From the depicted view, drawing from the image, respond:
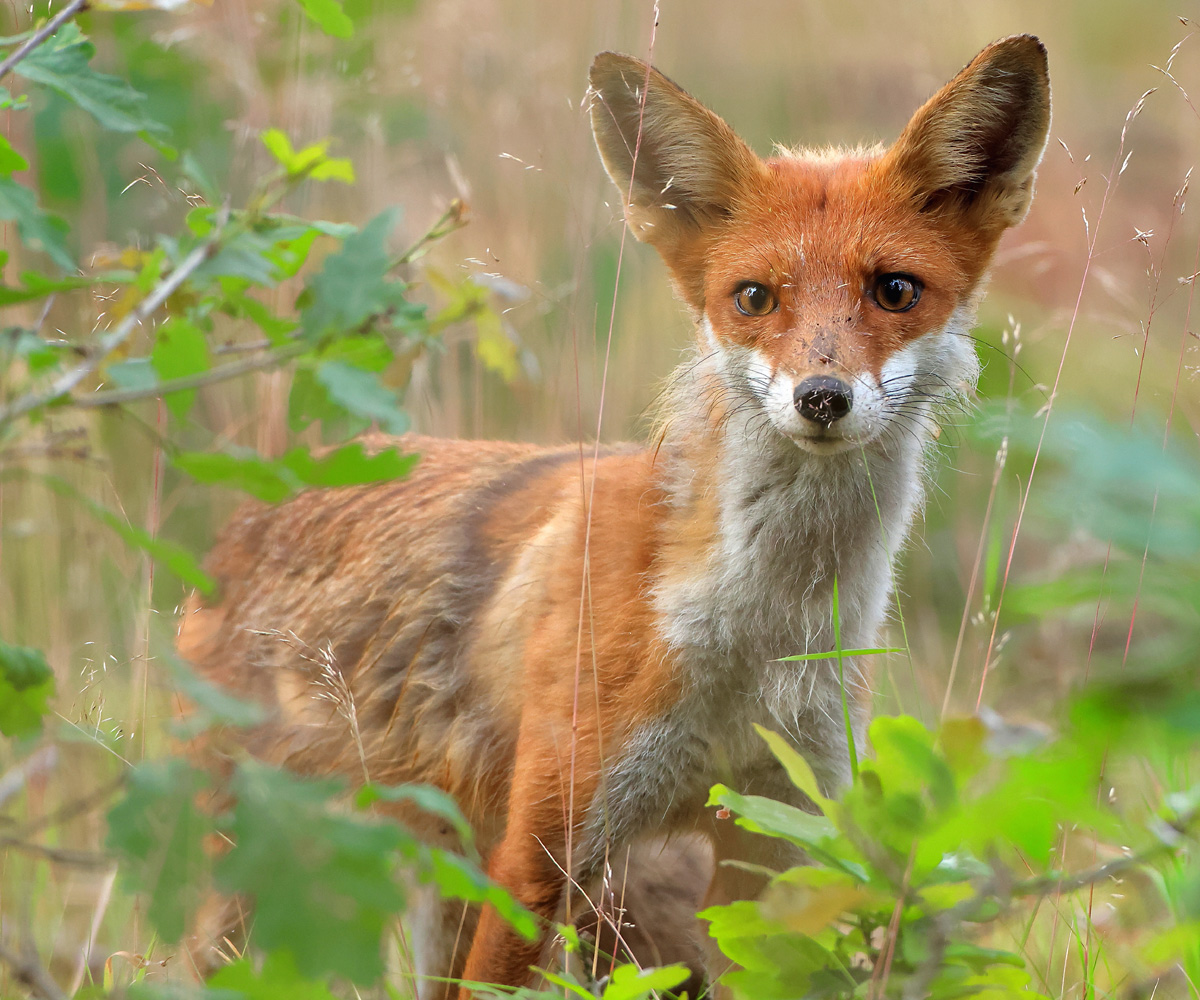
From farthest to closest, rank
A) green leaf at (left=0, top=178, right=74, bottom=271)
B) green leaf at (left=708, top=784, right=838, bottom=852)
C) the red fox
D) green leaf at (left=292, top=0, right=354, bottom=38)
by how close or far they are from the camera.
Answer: the red fox
green leaf at (left=292, top=0, right=354, bottom=38)
green leaf at (left=708, top=784, right=838, bottom=852)
green leaf at (left=0, top=178, right=74, bottom=271)

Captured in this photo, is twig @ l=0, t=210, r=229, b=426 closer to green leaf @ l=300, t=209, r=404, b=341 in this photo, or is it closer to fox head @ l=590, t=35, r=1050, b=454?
green leaf @ l=300, t=209, r=404, b=341

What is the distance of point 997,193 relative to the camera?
336cm

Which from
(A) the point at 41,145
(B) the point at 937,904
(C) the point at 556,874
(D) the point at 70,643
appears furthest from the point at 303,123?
(B) the point at 937,904

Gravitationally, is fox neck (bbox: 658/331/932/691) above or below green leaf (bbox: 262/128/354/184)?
below

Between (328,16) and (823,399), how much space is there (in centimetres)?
147

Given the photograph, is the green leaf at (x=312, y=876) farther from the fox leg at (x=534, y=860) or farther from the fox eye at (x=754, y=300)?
the fox eye at (x=754, y=300)

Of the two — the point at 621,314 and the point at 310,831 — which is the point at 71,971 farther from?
the point at 621,314

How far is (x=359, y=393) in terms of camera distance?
137cm

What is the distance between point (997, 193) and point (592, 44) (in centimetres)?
447

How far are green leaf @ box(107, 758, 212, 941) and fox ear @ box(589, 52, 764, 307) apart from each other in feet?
7.85

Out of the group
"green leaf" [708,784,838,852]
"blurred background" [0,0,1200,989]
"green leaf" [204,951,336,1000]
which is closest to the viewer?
"green leaf" [204,951,336,1000]

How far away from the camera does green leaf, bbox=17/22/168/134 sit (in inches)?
63.4

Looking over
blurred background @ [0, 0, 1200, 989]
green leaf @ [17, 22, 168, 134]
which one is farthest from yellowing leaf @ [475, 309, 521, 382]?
green leaf @ [17, 22, 168, 134]

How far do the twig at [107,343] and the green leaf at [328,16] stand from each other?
1.61ft
